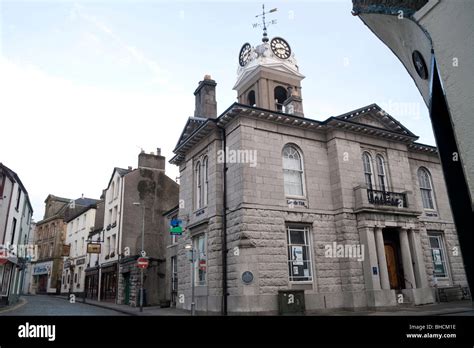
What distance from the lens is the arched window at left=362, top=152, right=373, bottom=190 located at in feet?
64.2

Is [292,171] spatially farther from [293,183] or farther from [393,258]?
[393,258]

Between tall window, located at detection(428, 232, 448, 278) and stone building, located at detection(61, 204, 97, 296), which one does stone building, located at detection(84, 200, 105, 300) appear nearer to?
stone building, located at detection(61, 204, 97, 296)

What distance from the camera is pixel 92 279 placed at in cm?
3572

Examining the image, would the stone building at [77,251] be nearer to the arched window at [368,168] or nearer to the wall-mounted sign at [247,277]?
the wall-mounted sign at [247,277]

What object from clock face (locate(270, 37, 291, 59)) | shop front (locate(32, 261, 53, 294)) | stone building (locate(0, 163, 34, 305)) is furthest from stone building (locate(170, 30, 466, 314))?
shop front (locate(32, 261, 53, 294))

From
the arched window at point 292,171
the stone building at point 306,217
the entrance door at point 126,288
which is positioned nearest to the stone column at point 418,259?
the stone building at point 306,217

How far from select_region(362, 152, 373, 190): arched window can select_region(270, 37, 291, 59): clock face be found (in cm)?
1228

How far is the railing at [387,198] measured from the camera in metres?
18.4

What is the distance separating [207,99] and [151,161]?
11.8 m

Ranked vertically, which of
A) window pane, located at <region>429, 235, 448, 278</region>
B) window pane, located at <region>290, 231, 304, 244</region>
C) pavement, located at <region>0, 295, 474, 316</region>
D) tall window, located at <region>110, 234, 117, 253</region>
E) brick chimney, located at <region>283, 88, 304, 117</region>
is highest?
brick chimney, located at <region>283, 88, 304, 117</region>

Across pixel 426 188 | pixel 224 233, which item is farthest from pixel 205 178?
pixel 426 188
